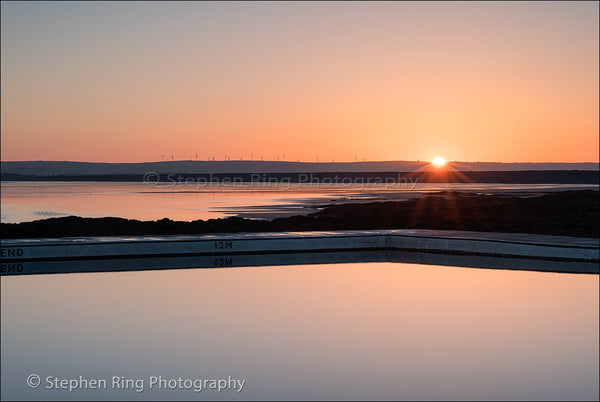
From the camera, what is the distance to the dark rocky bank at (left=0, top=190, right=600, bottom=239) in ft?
76.5

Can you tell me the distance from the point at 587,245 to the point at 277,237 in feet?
24.0

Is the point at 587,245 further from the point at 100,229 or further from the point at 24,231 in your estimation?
the point at 24,231

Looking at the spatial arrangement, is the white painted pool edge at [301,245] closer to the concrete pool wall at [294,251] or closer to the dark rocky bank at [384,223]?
the concrete pool wall at [294,251]

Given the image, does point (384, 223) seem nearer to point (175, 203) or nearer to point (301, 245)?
point (301, 245)

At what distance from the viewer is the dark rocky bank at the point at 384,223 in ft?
76.5

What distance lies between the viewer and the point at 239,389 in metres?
7.68

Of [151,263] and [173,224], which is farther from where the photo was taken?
[173,224]

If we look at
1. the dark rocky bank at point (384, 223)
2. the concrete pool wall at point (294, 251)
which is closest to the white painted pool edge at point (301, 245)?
the concrete pool wall at point (294, 251)

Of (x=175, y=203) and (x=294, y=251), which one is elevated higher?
(x=175, y=203)

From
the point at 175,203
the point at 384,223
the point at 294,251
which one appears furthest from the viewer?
the point at 175,203

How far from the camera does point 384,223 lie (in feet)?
92.1

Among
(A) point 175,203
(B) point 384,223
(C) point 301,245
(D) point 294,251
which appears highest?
(A) point 175,203

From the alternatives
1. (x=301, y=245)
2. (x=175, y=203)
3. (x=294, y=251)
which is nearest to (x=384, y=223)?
(x=301, y=245)

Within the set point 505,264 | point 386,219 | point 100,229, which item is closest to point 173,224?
point 100,229
